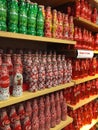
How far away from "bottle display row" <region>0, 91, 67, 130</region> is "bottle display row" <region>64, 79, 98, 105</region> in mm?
301

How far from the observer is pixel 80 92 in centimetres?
236

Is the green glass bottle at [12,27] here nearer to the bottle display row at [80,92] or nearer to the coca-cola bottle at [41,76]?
the coca-cola bottle at [41,76]

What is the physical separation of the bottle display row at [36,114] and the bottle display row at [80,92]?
0.30 m

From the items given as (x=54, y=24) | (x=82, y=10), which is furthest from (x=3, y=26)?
(x=82, y=10)

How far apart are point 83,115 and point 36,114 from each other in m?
1.23

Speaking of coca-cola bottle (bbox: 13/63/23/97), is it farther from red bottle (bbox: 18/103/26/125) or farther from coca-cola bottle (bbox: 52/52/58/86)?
coca-cola bottle (bbox: 52/52/58/86)

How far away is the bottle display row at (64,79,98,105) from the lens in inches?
84.8

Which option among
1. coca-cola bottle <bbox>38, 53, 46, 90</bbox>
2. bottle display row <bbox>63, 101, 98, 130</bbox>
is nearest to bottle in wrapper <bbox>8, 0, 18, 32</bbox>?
coca-cola bottle <bbox>38, 53, 46, 90</bbox>

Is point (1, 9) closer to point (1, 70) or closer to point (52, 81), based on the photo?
point (1, 70)

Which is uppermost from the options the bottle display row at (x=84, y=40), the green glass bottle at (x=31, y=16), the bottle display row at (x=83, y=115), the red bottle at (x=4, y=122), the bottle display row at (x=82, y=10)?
the bottle display row at (x=82, y=10)

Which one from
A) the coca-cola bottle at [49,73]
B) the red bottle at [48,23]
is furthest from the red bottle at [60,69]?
the red bottle at [48,23]

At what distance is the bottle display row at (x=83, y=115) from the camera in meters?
2.29

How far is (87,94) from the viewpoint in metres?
2.51

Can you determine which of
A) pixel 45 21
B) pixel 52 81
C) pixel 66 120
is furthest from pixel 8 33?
pixel 66 120
